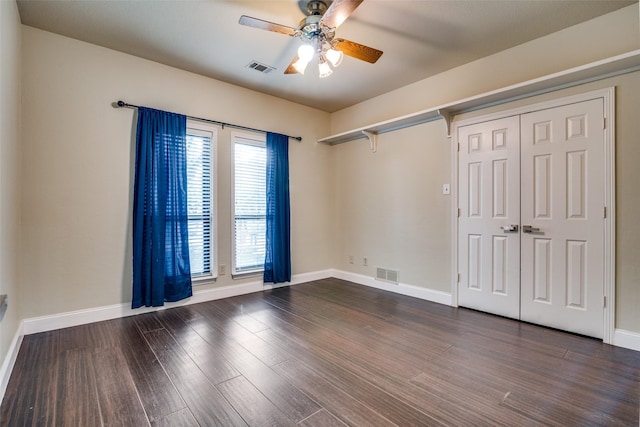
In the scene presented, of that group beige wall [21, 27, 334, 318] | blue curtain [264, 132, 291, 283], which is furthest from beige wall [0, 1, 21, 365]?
blue curtain [264, 132, 291, 283]

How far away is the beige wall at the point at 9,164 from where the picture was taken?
2.00 metres

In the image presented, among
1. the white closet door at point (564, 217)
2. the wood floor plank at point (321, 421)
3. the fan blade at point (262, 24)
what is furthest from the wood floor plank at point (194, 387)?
the white closet door at point (564, 217)

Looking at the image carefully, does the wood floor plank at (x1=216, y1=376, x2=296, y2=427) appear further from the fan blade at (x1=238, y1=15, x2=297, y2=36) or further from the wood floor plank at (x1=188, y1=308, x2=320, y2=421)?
the fan blade at (x1=238, y1=15, x2=297, y2=36)

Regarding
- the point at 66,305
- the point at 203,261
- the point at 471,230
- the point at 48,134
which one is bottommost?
the point at 66,305

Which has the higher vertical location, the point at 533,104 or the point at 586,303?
the point at 533,104

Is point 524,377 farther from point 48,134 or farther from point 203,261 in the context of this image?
point 48,134

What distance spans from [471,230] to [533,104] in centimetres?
144

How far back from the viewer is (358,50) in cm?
258

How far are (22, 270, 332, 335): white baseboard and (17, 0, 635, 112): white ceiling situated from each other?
2733 mm

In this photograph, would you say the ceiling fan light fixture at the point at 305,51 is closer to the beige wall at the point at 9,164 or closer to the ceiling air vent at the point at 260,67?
the ceiling air vent at the point at 260,67

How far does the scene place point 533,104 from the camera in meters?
3.01

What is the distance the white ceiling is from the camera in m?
2.50

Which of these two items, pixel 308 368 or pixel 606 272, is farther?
pixel 606 272

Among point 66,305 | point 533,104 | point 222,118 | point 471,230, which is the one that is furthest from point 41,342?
point 533,104
